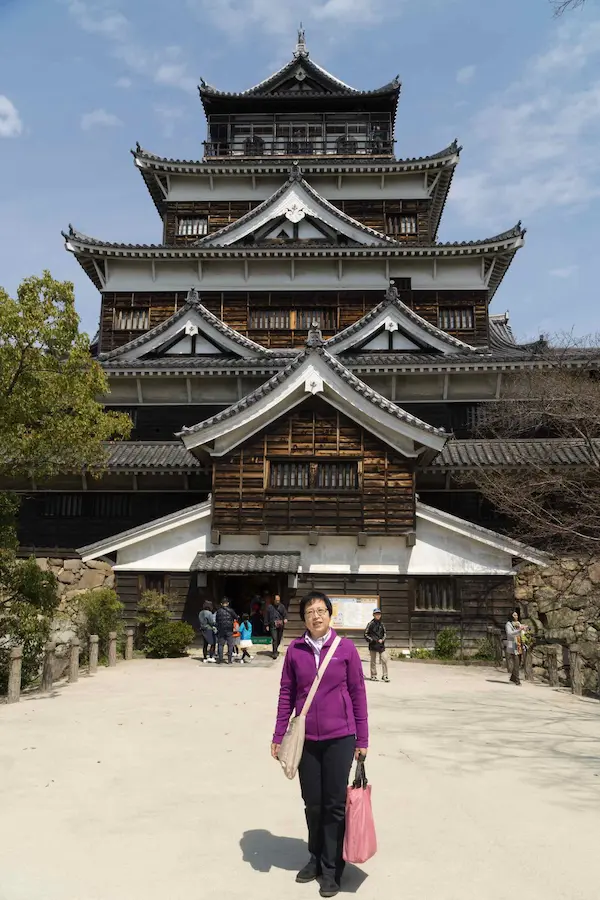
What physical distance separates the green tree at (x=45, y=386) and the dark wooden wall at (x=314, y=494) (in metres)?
5.99

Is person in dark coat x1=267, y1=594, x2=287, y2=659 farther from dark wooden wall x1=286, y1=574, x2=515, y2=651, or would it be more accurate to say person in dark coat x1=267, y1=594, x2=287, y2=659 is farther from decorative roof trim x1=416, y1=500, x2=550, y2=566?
decorative roof trim x1=416, y1=500, x2=550, y2=566

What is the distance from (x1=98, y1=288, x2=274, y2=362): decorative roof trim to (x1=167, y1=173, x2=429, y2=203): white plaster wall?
658cm

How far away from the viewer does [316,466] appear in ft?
60.6

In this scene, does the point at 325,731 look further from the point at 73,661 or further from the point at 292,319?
the point at 292,319

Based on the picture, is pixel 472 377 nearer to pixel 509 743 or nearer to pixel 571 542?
pixel 571 542

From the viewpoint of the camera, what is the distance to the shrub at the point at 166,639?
16.2 metres

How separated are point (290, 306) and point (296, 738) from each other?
22245 millimetres

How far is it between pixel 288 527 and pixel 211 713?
28.5 ft

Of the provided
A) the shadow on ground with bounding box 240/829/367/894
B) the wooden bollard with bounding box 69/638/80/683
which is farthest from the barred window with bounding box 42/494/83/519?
the shadow on ground with bounding box 240/829/367/894

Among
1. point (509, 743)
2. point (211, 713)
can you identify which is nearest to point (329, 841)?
point (509, 743)

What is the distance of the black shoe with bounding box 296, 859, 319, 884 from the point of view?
434 centimetres

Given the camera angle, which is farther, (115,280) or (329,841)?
(115,280)

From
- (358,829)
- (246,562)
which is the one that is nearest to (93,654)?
(246,562)

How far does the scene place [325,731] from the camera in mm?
4359
